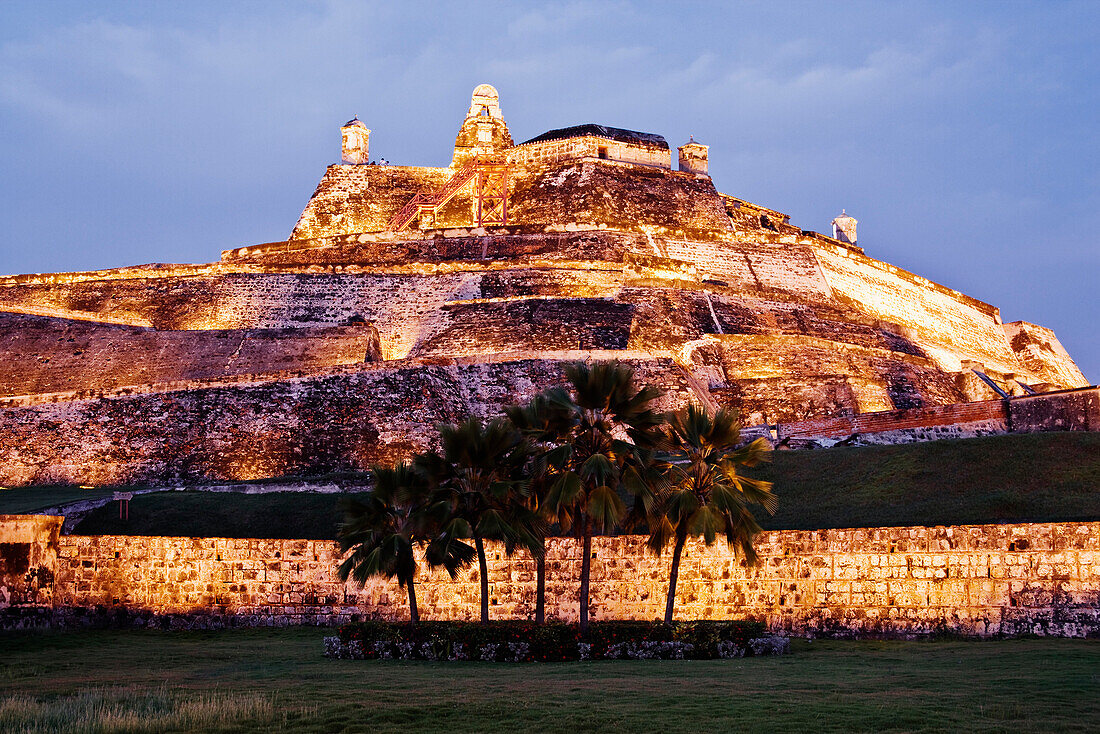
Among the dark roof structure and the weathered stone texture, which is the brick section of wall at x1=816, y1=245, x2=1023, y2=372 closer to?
the dark roof structure

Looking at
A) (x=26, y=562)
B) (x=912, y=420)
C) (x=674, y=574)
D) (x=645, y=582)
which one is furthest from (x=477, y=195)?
(x=674, y=574)

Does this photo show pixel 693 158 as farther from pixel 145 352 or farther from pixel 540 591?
pixel 540 591

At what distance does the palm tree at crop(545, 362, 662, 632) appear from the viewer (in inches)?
671

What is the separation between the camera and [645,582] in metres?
19.2

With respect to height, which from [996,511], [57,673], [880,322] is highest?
[880,322]

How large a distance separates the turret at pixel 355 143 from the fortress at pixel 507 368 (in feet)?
0.31

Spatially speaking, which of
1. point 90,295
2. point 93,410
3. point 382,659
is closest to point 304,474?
point 93,410

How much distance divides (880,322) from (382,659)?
27891 millimetres

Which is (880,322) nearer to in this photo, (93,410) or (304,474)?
(304,474)

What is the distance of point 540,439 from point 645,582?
10.1 ft

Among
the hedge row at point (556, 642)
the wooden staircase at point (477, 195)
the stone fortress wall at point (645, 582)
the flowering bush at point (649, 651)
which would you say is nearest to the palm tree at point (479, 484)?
the hedge row at point (556, 642)

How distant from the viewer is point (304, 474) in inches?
1042

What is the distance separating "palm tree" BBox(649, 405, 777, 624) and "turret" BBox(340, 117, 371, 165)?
3670 cm

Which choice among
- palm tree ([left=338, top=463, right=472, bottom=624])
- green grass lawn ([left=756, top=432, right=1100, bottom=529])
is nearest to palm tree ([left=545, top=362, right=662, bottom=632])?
palm tree ([left=338, top=463, right=472, bottom=624])
